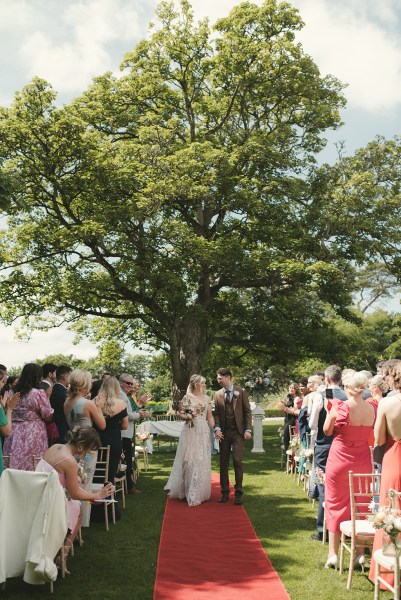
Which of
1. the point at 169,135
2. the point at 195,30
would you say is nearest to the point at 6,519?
the point at 169,135

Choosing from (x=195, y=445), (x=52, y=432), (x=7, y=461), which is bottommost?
(x=7, y=461)

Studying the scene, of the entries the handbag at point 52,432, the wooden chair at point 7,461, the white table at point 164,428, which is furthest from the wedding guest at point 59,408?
the white table at point 164,428

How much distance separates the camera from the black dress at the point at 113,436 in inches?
380

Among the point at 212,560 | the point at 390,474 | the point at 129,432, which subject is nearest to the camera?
the point at 390,474

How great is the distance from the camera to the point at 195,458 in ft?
36.7

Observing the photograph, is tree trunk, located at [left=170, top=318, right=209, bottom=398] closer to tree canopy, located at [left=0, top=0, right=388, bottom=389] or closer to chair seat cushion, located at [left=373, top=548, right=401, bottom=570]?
tree canopy, located at [left=0, top=0, right=388, bottom=389]

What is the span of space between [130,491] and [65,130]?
12.2 m

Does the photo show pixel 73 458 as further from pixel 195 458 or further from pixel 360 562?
pixel 195 458

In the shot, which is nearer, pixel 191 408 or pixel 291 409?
pixel 191 408

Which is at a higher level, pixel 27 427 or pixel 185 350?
pixel 185 350

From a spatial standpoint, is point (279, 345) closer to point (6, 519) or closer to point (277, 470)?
point (277, 470)

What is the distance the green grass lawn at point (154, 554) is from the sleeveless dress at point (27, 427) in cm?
129

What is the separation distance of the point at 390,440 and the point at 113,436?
187 inches

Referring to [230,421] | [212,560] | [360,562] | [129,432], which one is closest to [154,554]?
[212,560]
